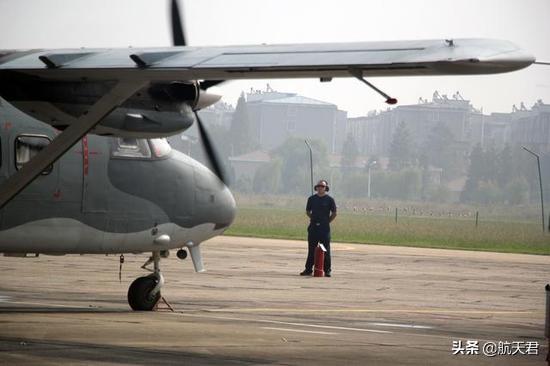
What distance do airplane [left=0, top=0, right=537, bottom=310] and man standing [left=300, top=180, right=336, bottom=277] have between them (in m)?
8.50

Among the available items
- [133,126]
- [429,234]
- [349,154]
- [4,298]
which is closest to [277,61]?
[133,126]

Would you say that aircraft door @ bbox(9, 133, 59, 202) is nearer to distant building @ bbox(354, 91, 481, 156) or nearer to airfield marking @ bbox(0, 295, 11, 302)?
airfield marking @ bbox(0, 295, 11, 302)

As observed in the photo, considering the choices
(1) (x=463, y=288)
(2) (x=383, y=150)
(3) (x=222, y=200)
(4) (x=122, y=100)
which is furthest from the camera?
(2) (x=383, y=150)

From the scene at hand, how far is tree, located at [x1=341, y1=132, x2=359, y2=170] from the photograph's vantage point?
395 ft

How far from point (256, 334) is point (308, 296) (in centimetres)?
703

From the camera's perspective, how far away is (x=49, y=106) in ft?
51.0

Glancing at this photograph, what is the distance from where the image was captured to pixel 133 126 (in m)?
15.8

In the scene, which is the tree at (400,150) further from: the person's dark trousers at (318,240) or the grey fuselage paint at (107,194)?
the grey fuselage paint at (107,194)

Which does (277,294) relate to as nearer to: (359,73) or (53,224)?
(53,224)

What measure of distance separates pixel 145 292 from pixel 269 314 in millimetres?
2062

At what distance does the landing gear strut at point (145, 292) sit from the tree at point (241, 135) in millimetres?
90133

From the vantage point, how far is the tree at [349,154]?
12031 cm

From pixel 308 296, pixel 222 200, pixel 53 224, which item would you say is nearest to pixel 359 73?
pixel 53 224

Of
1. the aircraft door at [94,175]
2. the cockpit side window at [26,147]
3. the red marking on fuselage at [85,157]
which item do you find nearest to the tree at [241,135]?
the aircraft door at [94,175]
